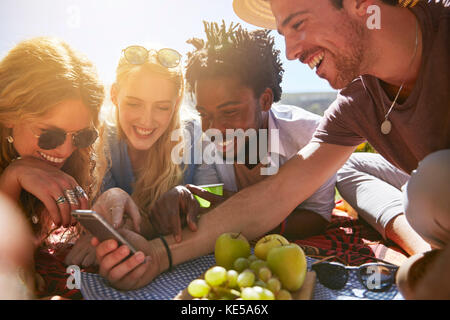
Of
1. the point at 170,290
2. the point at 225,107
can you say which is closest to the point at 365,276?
the point at 170,290

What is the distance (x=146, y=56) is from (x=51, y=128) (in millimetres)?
1091

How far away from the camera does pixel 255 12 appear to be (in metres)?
2.59

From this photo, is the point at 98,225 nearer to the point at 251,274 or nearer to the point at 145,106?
the point at 251,274

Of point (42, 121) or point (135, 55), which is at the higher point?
point (135, 55)

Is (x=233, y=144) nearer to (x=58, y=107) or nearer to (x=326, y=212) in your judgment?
(x=326, y=212)

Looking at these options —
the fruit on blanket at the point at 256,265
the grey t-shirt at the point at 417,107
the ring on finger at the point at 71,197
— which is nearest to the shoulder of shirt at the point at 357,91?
the grey t-shirt at the point at 417,107

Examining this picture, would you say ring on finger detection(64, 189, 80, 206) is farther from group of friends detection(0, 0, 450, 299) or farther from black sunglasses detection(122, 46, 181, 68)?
black sunglasses detection(122, 46, 181, 68)

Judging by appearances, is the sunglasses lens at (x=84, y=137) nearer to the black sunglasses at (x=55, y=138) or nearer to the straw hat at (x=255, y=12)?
the black sunglasses at (x=55, y=138)

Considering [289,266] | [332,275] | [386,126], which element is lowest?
[332,275]

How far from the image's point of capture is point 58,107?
1951mm

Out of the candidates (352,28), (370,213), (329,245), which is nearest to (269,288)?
(329,245)

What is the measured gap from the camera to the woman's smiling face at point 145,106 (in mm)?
2620

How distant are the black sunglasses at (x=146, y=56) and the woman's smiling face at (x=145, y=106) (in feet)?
0.38

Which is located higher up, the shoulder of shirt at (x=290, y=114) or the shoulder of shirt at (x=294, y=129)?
the shoulder of shirt at (x=290, y=114)
